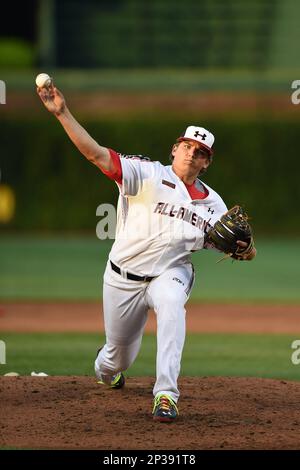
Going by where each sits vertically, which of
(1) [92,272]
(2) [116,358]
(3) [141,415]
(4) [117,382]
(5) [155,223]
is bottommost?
(3) [141,415]

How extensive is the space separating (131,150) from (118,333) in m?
19.0

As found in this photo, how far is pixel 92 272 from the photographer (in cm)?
1814

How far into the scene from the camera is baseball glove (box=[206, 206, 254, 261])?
6676 mm

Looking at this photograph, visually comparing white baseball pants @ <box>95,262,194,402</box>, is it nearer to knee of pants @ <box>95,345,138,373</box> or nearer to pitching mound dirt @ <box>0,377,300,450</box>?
knee of pants @ <box>95,345,138,373</box>

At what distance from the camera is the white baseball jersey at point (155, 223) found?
668 cm

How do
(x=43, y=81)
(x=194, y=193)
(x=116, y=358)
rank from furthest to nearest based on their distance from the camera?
(x=116, y=358) < (x=194, y=193) < (x=43, y=81)

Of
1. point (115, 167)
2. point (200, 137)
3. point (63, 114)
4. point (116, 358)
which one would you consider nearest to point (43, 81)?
point (63, 114)

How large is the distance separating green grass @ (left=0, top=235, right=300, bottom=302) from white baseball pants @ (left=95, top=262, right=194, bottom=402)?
24.9 feet

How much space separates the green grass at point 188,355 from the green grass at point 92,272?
3625 mm

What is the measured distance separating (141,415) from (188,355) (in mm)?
3483

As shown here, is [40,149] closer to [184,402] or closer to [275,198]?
[275,198]

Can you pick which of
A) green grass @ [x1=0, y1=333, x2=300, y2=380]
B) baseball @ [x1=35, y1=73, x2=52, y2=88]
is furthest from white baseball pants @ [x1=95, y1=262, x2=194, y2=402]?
green grass @ [x1=0, y1=333, x2=300, y2=380]

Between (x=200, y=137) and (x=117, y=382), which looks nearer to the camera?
(x=200, y=137)

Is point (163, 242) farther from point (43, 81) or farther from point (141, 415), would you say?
point (43, 81)
